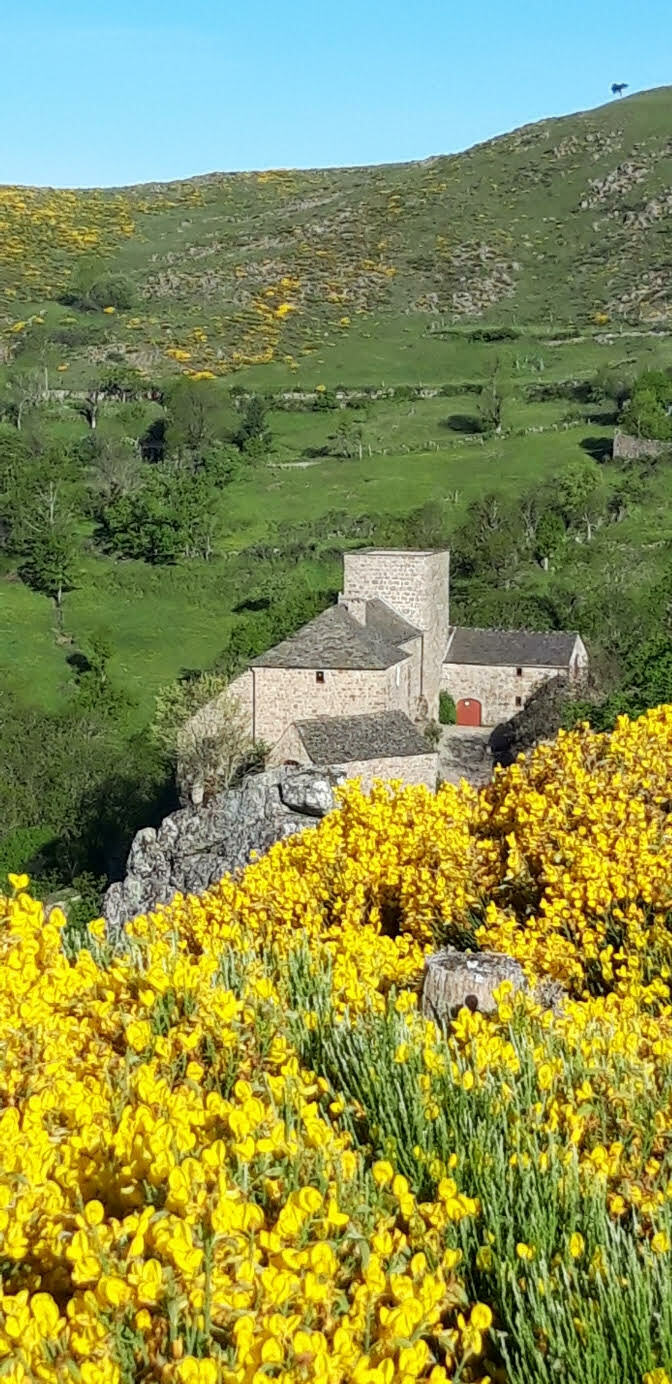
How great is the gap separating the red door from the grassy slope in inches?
455

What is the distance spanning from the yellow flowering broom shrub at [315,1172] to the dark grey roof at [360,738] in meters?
23.3

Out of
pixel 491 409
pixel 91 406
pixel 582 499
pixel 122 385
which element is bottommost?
pixel 582 499

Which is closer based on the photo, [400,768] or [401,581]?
[400,768]

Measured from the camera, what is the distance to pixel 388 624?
1670 inches

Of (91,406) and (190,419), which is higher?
(91,406)

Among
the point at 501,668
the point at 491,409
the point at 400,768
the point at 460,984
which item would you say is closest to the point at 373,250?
the point at 491,409

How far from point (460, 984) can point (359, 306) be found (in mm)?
114494

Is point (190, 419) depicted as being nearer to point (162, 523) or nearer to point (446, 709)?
point (162, 523)

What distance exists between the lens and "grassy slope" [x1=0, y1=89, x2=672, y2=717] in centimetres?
Result: 6075

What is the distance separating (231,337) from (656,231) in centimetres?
4381

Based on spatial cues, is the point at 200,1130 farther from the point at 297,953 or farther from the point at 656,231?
the point at 656,231

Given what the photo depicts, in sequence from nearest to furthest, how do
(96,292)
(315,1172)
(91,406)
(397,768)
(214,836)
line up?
(315,1172) → (214,836) → (397,768) → (91,406) → (96,292)

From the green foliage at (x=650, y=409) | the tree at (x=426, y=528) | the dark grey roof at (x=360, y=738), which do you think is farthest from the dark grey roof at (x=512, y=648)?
the green foliage at (x=650, y=409)

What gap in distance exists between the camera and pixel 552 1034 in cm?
626
